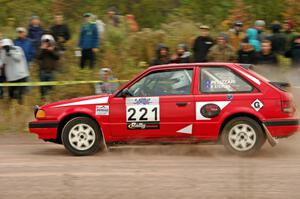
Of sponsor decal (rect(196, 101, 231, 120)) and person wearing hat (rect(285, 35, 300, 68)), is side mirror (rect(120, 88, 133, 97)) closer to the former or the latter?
sponsor decal (rect(196, 101, 231, 120))

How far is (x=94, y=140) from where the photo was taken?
1097 centimetres

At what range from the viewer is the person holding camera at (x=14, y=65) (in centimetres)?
1520

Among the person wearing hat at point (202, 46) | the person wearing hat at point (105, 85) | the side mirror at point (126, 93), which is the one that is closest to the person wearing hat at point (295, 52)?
the person wearing hat at point (202, 46)

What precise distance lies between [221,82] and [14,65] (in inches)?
248

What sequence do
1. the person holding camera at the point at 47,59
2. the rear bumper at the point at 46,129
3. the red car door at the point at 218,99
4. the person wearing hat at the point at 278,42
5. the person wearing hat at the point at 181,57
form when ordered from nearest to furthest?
the red car door at the point at 218,99, the rear bumper at the point at 46,129, the person wearing hat at the point at 181,57, the person holding camera at the point at 47,59, the person wearing hat at the point at 278,42

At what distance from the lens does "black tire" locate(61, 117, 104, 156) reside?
10953mm

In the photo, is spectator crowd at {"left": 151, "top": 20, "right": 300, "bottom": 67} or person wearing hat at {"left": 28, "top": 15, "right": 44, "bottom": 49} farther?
person wearing hat at {"left": 28, "top": 15, "right": 44, "bottom": 49}

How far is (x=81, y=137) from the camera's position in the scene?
11.0 m

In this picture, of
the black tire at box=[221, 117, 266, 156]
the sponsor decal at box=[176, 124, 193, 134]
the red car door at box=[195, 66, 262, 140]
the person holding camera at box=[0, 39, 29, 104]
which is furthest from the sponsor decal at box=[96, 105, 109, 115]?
the person holding camera at box=[0, 39, 29, 104]

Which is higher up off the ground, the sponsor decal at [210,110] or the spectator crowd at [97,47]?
the spectator crowd at [97,47]

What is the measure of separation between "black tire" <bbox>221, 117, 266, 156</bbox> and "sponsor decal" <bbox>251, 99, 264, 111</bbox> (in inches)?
7.9

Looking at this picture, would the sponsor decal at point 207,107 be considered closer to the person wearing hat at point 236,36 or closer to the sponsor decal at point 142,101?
the sponsor decal at point 142,101

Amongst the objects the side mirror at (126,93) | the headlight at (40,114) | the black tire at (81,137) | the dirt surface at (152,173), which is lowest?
the dirt surface at (152,173)

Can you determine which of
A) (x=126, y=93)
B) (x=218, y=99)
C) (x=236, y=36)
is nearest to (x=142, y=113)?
(x=126, y=93)
